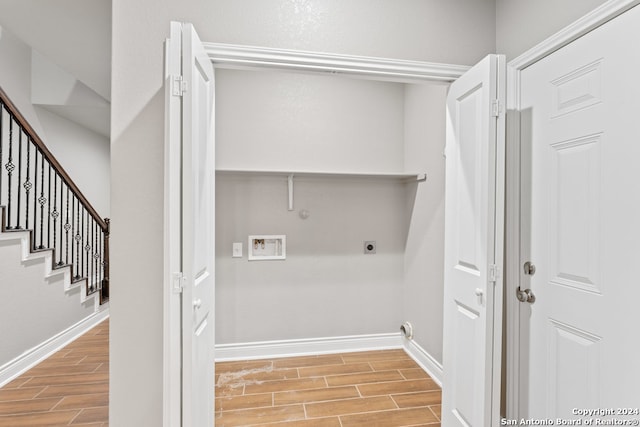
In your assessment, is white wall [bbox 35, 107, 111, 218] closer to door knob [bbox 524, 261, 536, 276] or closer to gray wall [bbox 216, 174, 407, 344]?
gray wall [bbox 216, 174, 407, 344]

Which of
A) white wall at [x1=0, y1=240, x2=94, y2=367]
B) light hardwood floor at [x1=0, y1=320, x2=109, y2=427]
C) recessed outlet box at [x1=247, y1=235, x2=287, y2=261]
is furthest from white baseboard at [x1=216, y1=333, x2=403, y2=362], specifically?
white wall at [x1=0, y1=240, x2=94, y2=367]

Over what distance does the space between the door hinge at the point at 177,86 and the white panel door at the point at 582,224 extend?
1.62 m

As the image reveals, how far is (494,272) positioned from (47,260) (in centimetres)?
363

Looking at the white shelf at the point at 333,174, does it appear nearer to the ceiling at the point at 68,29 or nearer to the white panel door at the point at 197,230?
the white panel door at the point at 197,230

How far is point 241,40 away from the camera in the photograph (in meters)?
1.59

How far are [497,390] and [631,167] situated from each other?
106 cm

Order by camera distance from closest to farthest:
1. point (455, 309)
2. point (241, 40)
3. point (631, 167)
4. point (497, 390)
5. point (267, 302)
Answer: point (631, 167)
point (497, 390)
point (241, 40)
point (455, 309)
point (267, 302)

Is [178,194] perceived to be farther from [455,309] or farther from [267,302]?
[267,302]

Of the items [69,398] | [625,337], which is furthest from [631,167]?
[69,398]

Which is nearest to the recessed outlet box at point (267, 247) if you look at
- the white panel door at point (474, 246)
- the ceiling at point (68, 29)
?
the white panel door at point (474, 246)

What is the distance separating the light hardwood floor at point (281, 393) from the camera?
80.7 inches

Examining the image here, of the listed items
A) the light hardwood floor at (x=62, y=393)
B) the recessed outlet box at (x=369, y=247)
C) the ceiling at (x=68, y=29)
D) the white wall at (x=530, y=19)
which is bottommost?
the light hardwood floor at (x=62, y=393)

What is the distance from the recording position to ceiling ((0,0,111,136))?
2.20 meters

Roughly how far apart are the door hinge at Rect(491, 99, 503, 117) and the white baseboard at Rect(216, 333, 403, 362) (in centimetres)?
226
